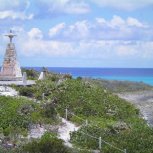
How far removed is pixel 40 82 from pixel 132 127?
1449 cm

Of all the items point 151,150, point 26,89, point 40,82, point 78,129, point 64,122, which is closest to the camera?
point 151,150

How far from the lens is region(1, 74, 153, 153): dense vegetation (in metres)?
31.8

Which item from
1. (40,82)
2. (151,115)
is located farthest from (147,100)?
(40,82)

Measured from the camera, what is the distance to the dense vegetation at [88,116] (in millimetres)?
Result: 31812

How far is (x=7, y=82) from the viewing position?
5081cm

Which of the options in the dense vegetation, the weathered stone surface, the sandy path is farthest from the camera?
the weathered stone surface

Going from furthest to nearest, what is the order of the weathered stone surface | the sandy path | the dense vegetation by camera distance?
1. the weathered stone surface
2. the sandy path
3. the dense vegetation

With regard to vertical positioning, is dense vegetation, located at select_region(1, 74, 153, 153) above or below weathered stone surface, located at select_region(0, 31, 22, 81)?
below

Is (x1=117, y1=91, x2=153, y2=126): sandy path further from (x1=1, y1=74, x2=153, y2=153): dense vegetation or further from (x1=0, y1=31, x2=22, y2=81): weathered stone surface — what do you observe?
(x1=0, y1=31, x2=22, y2=81): weathered stone surface

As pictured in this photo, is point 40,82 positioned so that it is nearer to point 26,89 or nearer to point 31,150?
point 26,89

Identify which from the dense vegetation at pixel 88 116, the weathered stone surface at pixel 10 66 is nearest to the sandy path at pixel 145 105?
the dense vegetation at pixel 88 116

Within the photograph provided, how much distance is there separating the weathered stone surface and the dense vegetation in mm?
3153

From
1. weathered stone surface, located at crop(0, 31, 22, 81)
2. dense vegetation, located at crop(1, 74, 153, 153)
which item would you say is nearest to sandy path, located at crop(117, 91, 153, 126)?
dense vegetation, located at crop(1, 74, 153, 153)

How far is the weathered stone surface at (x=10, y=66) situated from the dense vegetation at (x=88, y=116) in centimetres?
315
